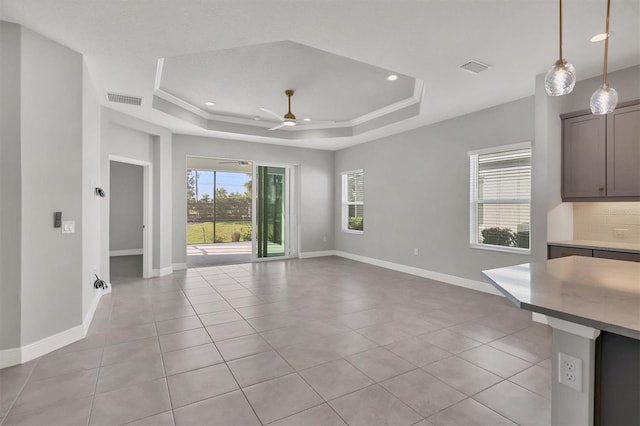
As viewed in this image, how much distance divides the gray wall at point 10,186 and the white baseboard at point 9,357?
0.12 feet

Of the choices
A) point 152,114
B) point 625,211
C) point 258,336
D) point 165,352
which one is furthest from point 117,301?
point 625,211

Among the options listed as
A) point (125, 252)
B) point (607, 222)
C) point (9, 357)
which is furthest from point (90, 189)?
point (607, 222)

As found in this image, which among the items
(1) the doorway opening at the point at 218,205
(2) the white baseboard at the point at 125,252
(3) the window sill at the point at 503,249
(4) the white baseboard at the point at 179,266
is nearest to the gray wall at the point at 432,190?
(3) the window sill at the point at 503,249

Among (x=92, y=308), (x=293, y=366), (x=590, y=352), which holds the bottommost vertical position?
(x=293, y=366)

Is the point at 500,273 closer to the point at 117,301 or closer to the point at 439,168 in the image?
the point at 439,168

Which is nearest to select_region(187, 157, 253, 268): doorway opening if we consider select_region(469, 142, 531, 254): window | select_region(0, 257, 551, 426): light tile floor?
select_region(0, 257, 551, 426): light tile floor

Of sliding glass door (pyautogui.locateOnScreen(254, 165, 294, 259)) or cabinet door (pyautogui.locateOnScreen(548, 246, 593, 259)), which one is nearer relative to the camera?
cabinet door (pyautogui.locateOnScreen(548, 246, 593, 259))

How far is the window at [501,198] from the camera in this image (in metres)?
4.61

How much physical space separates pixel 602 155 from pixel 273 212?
6.17 metres

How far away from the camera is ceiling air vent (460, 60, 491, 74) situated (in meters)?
3.48

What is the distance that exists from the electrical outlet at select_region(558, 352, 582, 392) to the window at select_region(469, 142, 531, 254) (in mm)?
3526

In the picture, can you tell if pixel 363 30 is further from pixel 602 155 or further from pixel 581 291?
pixel 602 155

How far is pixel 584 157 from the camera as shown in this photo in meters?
3.66

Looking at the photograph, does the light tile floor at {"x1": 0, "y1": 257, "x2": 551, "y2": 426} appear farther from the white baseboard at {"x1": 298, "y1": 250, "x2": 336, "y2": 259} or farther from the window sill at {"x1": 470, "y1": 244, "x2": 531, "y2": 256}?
the white baseboard at {"x1": 298, "y1": 250, "x2": 336, "y2": 259}
